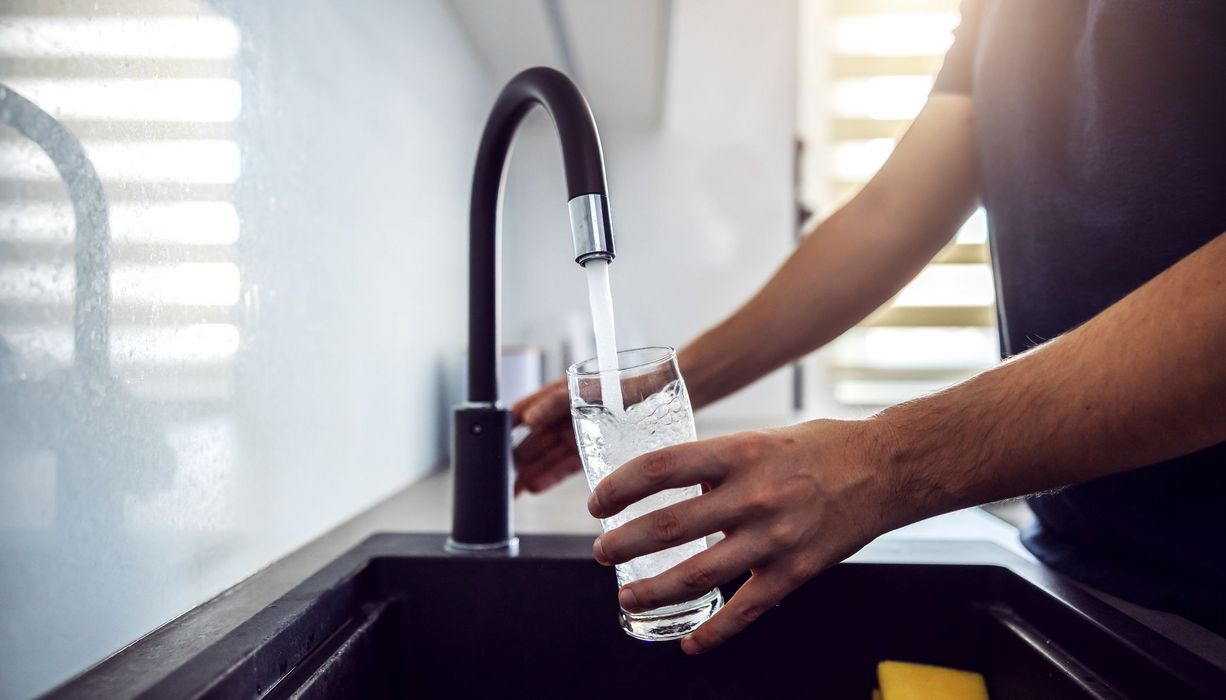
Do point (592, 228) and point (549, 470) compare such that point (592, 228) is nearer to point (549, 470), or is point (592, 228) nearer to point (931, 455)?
point (931, 455)

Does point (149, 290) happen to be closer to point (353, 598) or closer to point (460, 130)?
point (353, 598)

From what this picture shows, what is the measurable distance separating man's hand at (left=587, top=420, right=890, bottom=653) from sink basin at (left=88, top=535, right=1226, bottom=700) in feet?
0.66

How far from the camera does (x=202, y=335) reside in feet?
2.00

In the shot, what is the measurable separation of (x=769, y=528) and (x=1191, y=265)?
0.30 m

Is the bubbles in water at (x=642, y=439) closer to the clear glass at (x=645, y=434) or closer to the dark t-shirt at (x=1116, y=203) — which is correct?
the clear glass at (x=645, y=434)

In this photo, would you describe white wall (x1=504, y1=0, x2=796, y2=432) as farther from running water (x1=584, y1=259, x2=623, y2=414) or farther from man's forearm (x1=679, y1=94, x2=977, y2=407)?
running water (x1=584, y1=259, x2=623, y2=414)

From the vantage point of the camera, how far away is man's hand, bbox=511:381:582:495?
0.88 meters

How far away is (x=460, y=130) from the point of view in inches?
60.6

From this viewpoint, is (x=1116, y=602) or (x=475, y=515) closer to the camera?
(x=1116, y=602)

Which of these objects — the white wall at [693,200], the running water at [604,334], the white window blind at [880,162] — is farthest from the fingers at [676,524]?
the white window blind at [880,162]

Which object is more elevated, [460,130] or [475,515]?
[460,130]

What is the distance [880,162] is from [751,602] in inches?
99.6

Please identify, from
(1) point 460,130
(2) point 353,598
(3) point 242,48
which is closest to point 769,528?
(2) point 353,598

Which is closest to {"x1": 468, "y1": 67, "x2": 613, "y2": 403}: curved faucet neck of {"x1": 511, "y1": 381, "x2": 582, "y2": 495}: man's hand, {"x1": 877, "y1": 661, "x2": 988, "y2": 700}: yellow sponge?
{"x1": 511, "y1": 381, "x2": 582, "y2": 495}: man's hand
